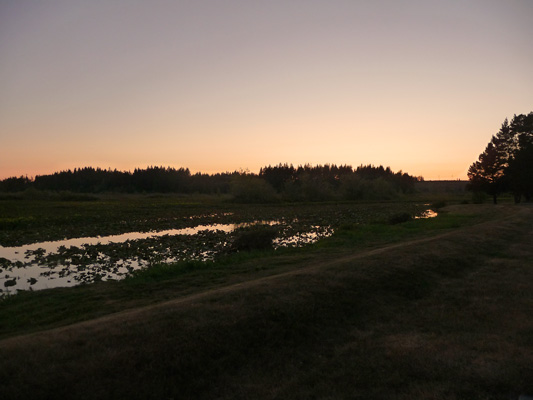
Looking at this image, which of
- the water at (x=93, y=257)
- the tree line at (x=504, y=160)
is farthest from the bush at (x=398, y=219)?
the tree line at (x=504, y=160)

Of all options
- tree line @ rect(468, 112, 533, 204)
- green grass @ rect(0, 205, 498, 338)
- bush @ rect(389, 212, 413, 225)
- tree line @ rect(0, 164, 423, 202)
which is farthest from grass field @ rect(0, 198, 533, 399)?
tree line @ rect(0, 164, 423, 202)

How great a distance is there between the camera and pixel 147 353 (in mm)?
6586

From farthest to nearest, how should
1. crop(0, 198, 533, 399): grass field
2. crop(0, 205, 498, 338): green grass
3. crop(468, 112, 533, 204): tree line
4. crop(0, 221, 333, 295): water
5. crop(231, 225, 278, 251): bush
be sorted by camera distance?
crop(468, 112, 533, 204): tree line
crop(231, 225, 278, 251): bush
crop(0, 221, 333, 295): water
crop(0, 205, 498, 338): green grass
crop(0, 198, 533, 399): grass field

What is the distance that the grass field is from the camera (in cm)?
584

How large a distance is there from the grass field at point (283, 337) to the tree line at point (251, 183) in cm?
7612

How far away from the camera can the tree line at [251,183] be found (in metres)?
93.9

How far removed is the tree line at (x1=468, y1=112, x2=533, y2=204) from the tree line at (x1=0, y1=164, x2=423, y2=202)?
36.9 metres

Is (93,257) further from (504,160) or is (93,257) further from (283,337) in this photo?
(504,160)

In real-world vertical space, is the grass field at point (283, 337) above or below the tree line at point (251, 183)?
below

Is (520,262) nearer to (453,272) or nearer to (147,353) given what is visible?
(453,272)

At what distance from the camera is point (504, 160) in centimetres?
6000

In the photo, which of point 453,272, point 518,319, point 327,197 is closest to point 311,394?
point 518,319

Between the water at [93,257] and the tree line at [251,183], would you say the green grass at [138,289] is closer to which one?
the water at [93,257]

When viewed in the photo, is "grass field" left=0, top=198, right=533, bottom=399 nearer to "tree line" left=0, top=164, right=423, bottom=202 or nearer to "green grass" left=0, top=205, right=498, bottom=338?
"green grass" left=0, top=205, right=498, bottom=338
